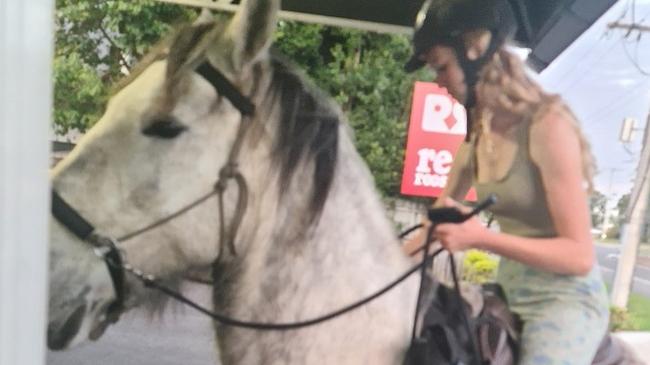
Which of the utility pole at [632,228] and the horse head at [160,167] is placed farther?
the utility pole at [632,228]

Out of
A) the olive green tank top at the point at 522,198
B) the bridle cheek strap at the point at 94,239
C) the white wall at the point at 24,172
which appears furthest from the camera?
the olive green tank top at the point at 522,198

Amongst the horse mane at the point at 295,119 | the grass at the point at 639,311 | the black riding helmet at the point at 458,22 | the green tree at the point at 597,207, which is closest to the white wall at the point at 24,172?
the horse mane at the point at 295,119

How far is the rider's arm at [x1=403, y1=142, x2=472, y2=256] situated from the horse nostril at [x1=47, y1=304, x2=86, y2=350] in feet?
1.49

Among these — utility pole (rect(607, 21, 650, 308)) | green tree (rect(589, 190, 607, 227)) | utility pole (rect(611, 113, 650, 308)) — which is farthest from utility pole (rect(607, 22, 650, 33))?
green tree (rect(589, 190, 607, 227))

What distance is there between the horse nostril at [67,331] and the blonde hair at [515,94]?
0.62 metres

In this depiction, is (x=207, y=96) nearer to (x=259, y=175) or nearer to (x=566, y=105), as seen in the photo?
(x=259, y=175)

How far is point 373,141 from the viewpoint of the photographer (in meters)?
1.07

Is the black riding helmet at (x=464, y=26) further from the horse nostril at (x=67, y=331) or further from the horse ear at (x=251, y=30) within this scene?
the horse nostril at (x=67, y=331)

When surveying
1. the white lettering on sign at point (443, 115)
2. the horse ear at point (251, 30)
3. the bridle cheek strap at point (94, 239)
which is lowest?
the bridle cheek strap at point (94, 239)

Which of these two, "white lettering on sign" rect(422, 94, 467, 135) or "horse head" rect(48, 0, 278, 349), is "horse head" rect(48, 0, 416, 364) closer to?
"horse head" rect(48, 0, 278, 349)

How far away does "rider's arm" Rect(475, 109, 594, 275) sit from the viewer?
101 centimetres

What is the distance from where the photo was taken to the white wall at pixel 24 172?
0.69m

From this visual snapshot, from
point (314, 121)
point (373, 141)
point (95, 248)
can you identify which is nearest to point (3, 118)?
point (95, 248)

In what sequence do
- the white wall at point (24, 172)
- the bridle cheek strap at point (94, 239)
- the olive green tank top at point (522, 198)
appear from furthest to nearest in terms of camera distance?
the olive green tank top at point (522, 198)
the bridle cheek strap at point (94, 239)
the white wall at point (24, 172)
